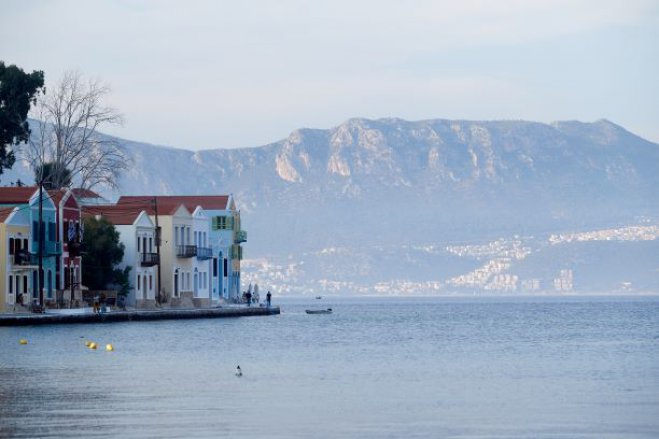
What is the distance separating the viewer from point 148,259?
114062 millimetres

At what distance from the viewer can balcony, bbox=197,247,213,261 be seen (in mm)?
124375

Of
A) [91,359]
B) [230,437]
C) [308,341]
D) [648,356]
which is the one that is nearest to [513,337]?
[308,341]

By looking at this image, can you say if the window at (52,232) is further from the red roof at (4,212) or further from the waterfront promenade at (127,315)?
the waterfront promenade at (127,315)

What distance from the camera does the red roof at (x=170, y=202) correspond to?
121 m

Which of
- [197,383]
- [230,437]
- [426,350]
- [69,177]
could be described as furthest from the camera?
[69,177]

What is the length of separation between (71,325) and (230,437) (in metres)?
58.4

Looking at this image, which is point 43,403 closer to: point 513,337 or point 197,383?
point 197,383

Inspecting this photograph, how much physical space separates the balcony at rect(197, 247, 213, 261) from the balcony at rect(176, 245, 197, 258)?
1956 millimetres

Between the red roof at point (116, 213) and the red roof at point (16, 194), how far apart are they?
12549 millimetres

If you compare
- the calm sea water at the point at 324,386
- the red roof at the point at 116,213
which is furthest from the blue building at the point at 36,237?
the red roof at the point at 116,213

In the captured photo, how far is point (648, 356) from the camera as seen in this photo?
221 ft

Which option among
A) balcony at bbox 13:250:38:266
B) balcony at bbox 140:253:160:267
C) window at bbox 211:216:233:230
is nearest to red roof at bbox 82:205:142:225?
balcony at bbox 140:253:160:267

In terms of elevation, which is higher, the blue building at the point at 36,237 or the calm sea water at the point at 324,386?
the blue building at the point at 36,237

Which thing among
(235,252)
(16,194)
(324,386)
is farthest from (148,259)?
(324,386)
